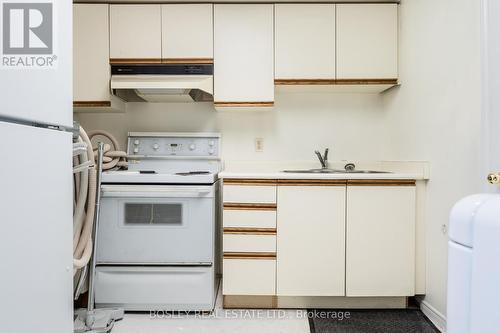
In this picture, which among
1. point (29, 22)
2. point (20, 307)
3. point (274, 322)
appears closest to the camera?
point (20, 307)

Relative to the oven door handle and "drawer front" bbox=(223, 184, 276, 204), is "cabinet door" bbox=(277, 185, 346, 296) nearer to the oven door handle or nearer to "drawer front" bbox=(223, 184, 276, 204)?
"drawer front" bbox=(223, 184, 276, 204)

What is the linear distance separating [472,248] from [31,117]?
1069 millimetres

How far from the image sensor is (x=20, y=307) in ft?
2.61

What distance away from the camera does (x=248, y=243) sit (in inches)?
72.6

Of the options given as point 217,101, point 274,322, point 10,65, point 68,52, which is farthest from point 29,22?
point 274,322

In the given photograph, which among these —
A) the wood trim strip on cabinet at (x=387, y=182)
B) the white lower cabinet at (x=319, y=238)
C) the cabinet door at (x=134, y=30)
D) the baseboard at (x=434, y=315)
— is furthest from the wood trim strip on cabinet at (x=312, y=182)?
the cabinet door at (x=134, y=30)

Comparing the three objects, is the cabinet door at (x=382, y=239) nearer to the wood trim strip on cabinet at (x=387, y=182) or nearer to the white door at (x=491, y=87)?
the wood trim strip on cabinet at (x=387, y=182)

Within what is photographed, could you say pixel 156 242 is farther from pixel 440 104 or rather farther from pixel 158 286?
pixel 440 104

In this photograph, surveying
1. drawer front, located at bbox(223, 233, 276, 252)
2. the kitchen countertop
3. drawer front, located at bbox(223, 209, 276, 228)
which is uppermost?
the kitchen countertop

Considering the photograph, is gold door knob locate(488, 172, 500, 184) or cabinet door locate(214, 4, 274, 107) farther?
cabinet door locate(214, 4, 274, 107)

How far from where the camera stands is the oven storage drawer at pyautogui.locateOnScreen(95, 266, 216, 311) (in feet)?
6.04

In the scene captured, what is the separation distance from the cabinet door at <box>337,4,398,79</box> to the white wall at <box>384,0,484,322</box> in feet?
0.21

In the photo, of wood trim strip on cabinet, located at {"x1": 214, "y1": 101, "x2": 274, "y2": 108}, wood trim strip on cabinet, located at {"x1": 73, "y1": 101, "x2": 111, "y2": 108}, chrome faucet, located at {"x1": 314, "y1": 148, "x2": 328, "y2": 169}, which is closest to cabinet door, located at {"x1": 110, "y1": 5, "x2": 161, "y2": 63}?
wood trim strip on cabinet, located at {"x1": 73, "y1": 101, "x2": 111, "y2": 108}

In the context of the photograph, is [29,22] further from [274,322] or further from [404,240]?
[404,240]
